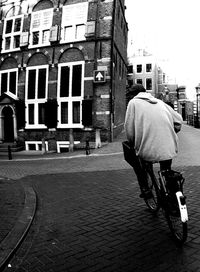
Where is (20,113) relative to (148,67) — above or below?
below

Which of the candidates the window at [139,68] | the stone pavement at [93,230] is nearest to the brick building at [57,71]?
the stone pavement at [93,230]

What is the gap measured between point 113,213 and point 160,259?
1670mm

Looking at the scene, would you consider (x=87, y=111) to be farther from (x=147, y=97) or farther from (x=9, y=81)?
(x=147, y=97)

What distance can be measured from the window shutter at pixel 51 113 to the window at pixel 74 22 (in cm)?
423

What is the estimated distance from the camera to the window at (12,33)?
20625 millimetres

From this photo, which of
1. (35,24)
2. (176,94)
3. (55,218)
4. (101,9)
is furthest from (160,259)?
(176,94)

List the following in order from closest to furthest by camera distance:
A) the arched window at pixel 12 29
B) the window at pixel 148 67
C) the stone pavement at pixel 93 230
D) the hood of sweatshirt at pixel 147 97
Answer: the stone pavement at pixel 93 230 → the hood of sweatshirt at pixel 147 97 → the arched window at pixel 12 29 → the window at pixel 148 67

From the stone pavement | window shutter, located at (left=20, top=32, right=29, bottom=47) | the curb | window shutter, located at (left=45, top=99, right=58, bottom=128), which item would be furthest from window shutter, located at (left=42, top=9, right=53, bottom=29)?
the curb

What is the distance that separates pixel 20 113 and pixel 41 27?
617cm

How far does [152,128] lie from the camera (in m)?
3.49

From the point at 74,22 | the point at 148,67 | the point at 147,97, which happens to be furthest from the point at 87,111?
the point at 148,67

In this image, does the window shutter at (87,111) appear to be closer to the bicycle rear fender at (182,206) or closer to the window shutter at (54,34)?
the window shutter at (54,34)

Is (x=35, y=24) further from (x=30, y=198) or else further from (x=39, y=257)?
(x=39, y=257)

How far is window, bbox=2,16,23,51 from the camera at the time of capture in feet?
67.7
